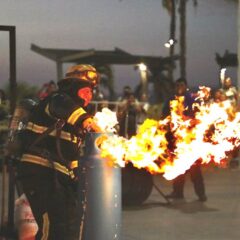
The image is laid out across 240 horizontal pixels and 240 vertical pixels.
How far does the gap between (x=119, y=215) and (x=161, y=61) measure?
1570 centimetres

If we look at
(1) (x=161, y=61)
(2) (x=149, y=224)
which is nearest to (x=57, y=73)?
(1) (x=161, y=61)

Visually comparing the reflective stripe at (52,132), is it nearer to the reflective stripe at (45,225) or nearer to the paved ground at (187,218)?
the reflective stripe at (45,225)

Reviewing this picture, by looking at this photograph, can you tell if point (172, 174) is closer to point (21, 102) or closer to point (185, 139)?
point (185, 139)

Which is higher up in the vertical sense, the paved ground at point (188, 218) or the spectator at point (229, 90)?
the spectator at point (229, 90)

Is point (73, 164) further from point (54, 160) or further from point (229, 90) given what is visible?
point (229, 90)

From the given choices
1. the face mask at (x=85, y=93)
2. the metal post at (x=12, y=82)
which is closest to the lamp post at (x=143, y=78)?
the metal post at (x=12, y=82)

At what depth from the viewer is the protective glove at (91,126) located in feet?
16.2

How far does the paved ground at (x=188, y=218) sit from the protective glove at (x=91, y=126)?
2550 millimetres

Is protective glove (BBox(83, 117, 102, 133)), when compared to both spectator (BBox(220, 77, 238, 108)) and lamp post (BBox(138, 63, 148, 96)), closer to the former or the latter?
spectator (BBox(220, 77, 238, 108))

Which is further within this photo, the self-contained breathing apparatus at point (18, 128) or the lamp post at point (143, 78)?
the lamp post at point (143, 78)

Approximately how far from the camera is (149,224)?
8.04 metres

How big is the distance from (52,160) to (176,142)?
112 cm

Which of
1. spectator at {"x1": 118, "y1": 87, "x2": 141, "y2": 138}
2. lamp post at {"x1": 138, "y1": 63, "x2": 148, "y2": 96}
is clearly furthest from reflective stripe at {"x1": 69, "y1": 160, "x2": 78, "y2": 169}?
lamp post at {"x1": 138, "y1": 63, "x2": 148, "y2": 96}

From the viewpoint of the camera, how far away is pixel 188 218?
8.46m
